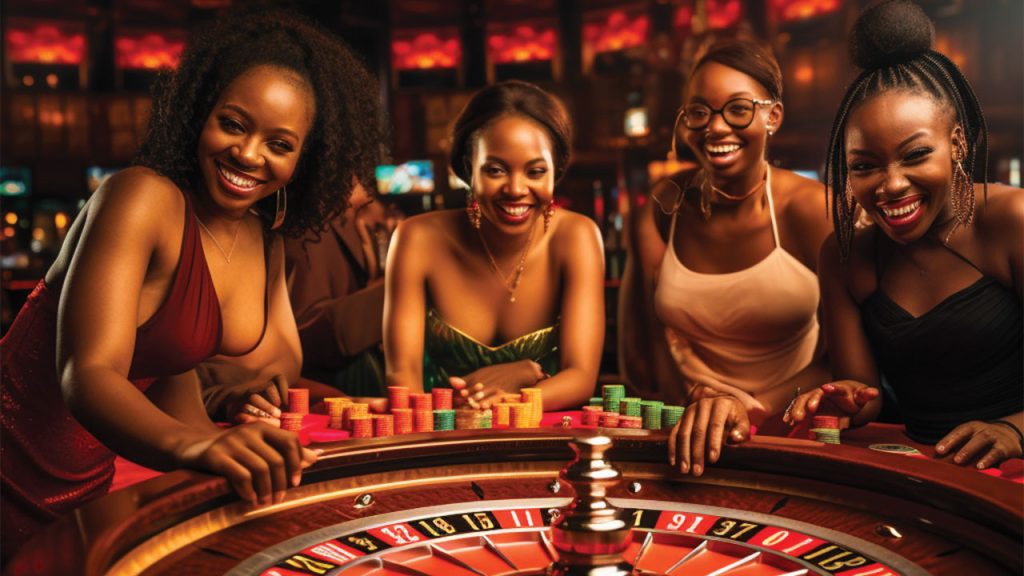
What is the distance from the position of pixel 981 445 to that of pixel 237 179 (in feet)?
4.11

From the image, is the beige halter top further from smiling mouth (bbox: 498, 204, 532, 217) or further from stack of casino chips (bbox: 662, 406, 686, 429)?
stack of casino chips (bbox: 662, 406, 686, 429)

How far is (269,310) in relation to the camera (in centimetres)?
197

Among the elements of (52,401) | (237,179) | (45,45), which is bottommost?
(52,401)

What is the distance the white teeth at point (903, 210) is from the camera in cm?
164

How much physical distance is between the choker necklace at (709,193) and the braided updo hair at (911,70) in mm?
700

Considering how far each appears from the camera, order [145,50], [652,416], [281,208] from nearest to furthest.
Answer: [652,416] < [281,208] < [145,50]

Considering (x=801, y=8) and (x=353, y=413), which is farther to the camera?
(x=801, y=8)

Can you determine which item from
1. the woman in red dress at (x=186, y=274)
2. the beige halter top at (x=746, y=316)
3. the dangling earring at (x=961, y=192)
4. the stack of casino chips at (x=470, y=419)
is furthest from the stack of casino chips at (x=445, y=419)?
the beige halter top at (x=746, y=316)

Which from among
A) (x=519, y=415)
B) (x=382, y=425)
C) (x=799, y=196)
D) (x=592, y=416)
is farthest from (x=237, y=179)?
(x=799, y=196)

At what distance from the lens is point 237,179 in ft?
5.47

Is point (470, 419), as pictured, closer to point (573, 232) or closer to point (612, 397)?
point (612, 397)

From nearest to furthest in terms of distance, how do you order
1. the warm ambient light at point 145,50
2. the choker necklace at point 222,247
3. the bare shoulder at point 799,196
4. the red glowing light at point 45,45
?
1. the choker necklace at point 222,247
2. the bare shoulder at point 799,196
3. the red glowing light at point 45,45
4. the warm ambient light at point 145,50

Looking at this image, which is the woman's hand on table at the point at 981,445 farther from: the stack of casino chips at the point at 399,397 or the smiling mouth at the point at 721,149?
the smiling mouth at the point at 721,149

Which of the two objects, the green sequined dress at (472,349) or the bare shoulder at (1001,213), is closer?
the bare shoulder at (1001,213)
